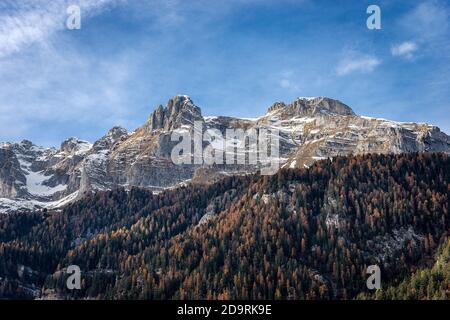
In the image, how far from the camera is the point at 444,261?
19912 cm

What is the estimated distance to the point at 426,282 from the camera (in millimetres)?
182125
